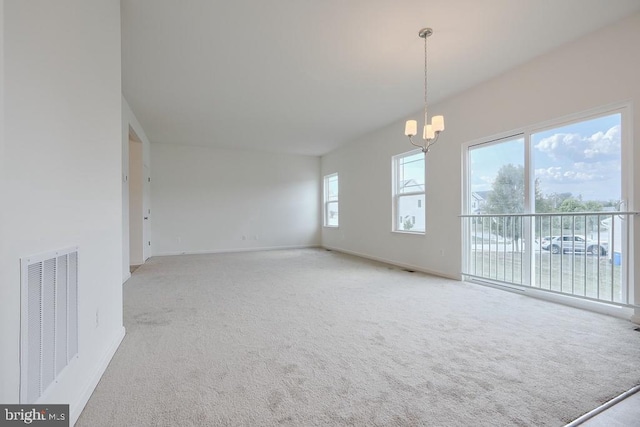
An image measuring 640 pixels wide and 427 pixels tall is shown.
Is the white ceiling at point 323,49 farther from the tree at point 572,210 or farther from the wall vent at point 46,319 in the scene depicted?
the wall vent at point 46,319

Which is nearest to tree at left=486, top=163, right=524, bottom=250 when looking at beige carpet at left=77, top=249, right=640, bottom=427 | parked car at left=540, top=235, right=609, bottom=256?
parked car at left=540, top=235, right=609, bottom=256

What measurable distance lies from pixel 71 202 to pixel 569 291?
409cm

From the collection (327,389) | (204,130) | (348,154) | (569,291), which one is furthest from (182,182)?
(569,291)

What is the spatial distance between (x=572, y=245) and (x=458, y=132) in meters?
1.94

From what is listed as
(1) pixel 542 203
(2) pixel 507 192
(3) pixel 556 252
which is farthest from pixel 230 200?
(3) pixel 556 252

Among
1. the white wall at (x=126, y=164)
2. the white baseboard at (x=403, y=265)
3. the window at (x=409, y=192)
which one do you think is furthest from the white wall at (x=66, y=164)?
the window at (x=409, y=192)

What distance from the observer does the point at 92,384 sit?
5.00ft

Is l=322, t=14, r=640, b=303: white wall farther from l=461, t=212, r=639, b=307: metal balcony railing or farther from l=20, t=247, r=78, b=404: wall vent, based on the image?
l=20, t=247, r=78, b=404: wall vent

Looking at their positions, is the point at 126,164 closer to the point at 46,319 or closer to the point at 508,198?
the point at 46,319

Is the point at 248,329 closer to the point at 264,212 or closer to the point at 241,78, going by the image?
the point at 241,78

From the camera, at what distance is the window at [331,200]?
7699 mm

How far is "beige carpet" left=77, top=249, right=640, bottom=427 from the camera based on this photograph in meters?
1.36

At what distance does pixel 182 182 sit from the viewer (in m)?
6.87

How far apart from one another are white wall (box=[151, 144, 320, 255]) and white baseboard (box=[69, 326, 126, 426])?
5.13 metres
